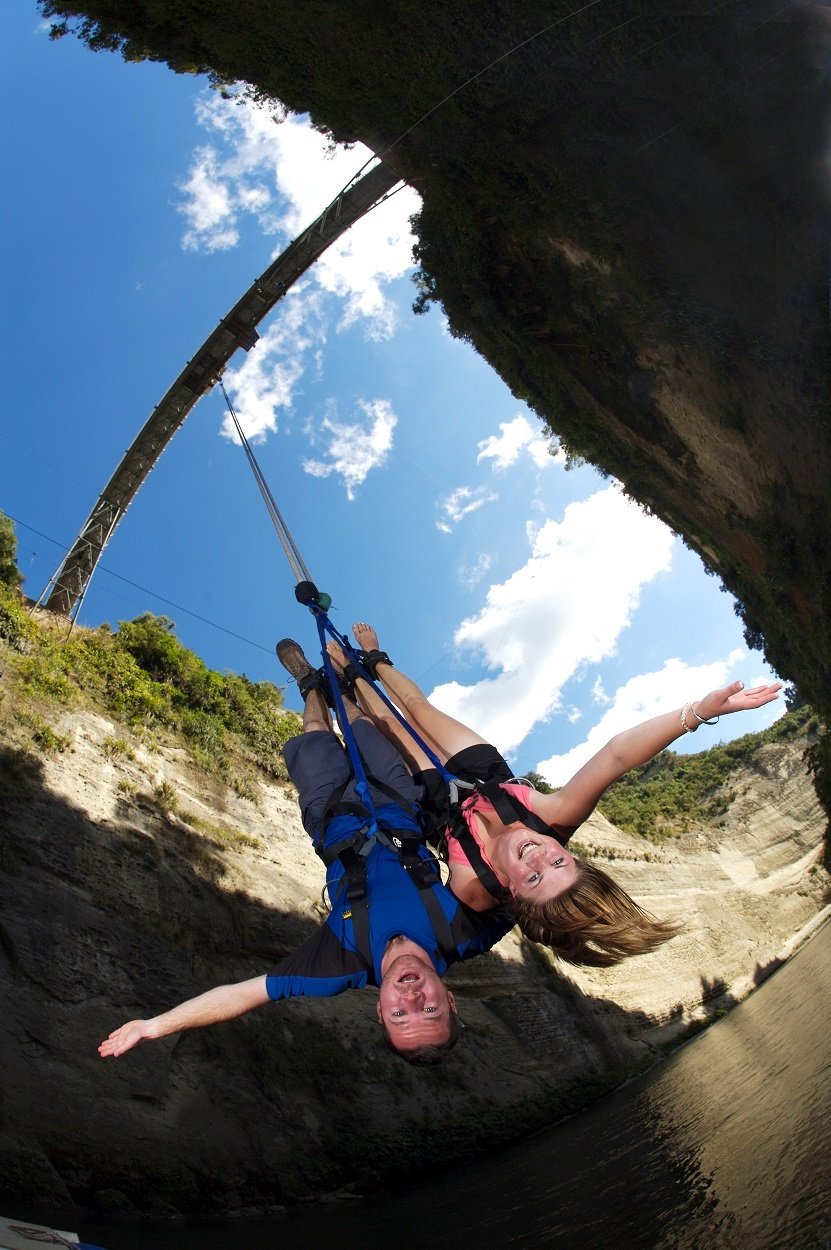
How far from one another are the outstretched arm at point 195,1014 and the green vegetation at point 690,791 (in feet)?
91.9

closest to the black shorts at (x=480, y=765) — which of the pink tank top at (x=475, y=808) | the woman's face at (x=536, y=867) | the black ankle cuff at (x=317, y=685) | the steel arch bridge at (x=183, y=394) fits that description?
the pink tank top at (x=475, y=808)

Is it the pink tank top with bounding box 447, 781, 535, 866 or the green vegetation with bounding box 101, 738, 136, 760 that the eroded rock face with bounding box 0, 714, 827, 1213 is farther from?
the pink tank top with bounding box 447, 781, 535, 866

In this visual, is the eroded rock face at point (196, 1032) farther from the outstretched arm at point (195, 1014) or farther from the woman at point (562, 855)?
the woman at point (562, 855)

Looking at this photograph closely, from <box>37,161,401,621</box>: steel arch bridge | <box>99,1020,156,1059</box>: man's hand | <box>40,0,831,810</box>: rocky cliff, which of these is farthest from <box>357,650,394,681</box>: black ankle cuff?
<box>37,161,401,621</box>: steel arch bridge

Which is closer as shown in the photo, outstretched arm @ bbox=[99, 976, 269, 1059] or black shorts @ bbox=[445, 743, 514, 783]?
outstretched arm @ bbox=[99, 976, 269, 1059]

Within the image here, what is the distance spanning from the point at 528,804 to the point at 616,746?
87 centimetres

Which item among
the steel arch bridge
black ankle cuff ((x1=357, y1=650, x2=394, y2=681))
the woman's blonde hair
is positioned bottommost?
the woman's blonde hair

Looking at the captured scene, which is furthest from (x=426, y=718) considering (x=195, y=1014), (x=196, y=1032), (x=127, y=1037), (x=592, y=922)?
(x=196, y=1032)

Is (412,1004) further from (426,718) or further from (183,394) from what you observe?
(183,394)

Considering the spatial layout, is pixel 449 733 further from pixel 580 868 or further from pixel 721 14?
pixel 721 14

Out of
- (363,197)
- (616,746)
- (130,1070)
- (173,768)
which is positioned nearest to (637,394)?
(363,197)

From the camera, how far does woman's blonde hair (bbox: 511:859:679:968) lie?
3.34 metres

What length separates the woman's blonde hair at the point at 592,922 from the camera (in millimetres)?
3344

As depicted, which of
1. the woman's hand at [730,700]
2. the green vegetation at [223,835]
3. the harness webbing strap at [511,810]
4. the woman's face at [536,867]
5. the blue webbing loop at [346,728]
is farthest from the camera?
the green vegetation at [223,835]
